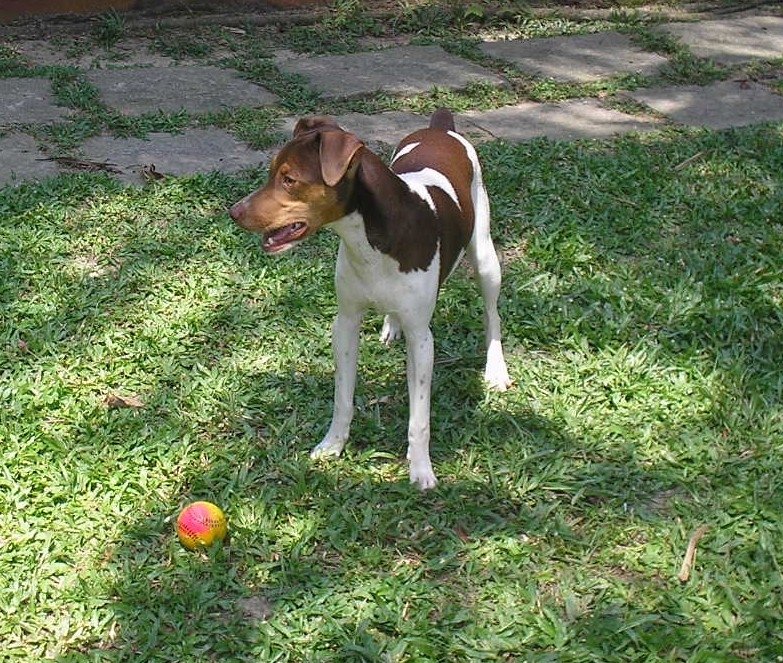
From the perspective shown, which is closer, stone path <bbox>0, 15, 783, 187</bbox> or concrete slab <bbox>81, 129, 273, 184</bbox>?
concrete slab <bbox>81, 129, 273, 184</bbox>

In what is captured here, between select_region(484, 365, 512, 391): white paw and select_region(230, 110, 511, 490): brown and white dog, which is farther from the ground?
select_region(230, 110, 511, 490): brown and white dog

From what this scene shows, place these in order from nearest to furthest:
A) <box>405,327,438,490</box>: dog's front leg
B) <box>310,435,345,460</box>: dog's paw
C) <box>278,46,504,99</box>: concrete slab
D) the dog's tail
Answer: <box>405,327,438,490</box>: dog's front leg
<box>310,435,345,460</box>: dog's paw
the dog's tail
<box>278,46,504,99</box>: concrete slab

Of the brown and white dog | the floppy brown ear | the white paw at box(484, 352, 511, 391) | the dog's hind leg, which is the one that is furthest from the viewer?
the white paw at box(484, 352, 511, 391)

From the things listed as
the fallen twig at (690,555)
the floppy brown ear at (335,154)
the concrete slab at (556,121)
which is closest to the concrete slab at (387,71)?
the concrete slab at (556,121)

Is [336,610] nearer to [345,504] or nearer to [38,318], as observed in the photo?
[345,504]

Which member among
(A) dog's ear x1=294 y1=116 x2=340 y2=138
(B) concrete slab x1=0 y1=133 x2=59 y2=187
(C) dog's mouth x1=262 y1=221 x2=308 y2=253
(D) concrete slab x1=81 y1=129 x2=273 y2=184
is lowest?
(D) concrete slab x1=81 y1=129 x2=273 y2=184

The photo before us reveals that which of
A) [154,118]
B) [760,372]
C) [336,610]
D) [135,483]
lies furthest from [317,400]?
[154,118]

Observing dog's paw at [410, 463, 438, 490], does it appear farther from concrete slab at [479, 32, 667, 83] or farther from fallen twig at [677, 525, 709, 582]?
concrete slab at [479, 32, 667, 83]

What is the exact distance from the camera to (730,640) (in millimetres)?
3189

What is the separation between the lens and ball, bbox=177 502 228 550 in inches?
138

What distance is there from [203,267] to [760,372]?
8.52 feet

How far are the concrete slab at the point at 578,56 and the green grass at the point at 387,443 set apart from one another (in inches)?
87.7

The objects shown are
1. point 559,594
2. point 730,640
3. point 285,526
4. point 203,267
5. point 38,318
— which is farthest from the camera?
point 203,267

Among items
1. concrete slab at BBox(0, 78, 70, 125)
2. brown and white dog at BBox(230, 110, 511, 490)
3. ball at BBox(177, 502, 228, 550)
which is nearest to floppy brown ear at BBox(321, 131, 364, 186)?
brown and white dog at BBox(230, 110, 511, 490)
